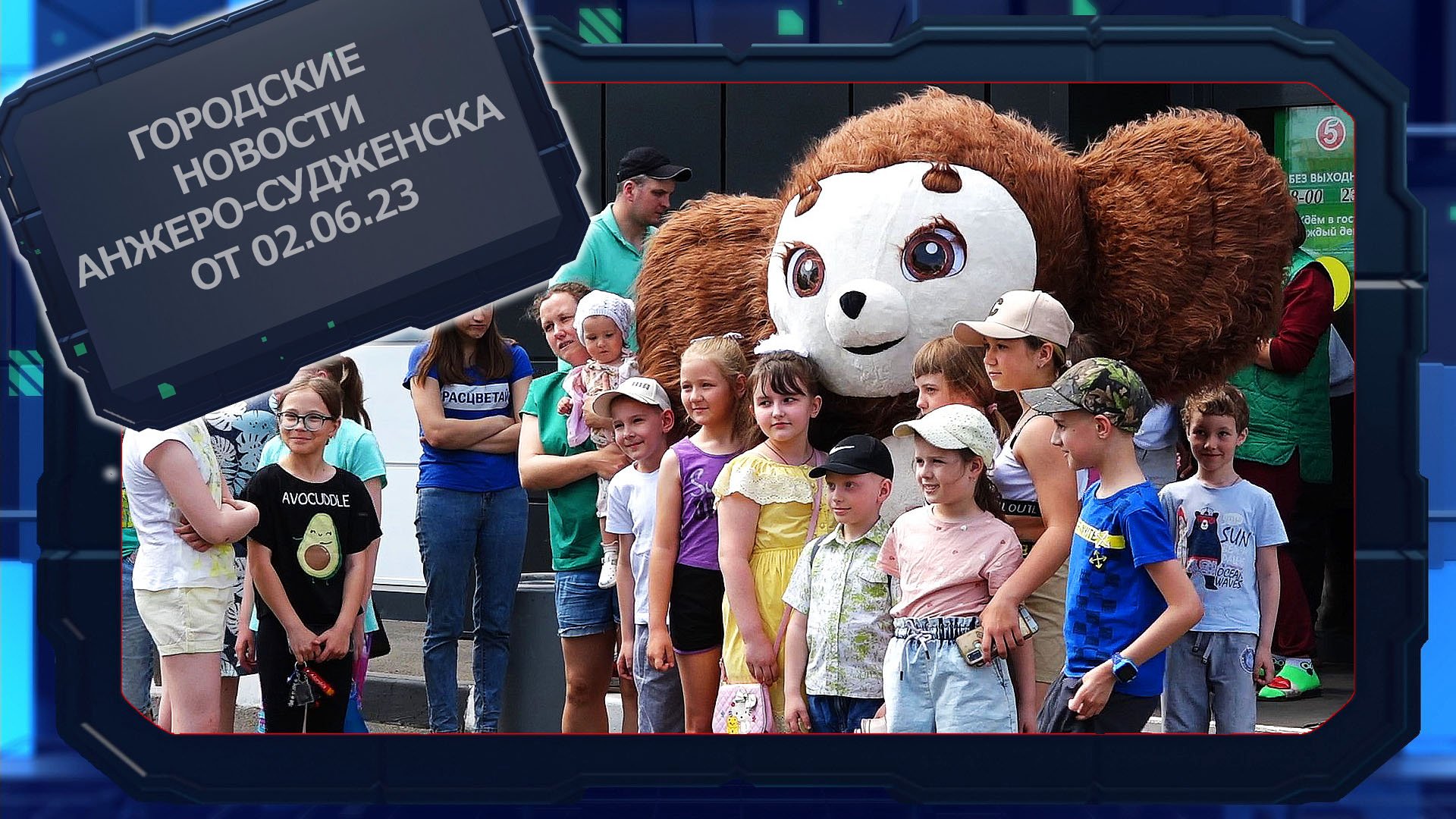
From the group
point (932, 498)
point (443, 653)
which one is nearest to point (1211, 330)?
point (932, 498)

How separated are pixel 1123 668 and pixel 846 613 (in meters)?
0.57

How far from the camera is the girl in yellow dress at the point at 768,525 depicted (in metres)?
3.15

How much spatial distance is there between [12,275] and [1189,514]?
2.61 meters

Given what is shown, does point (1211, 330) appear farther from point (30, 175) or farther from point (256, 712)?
point (30, 175)

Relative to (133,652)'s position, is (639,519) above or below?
above

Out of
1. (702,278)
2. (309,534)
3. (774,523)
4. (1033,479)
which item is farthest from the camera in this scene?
(702,278)

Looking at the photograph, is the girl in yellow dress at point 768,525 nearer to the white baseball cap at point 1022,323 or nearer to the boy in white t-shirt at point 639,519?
the boy in white t-shirt at point 639,519

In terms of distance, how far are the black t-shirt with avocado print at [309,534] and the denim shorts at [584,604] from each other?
0.48 metres

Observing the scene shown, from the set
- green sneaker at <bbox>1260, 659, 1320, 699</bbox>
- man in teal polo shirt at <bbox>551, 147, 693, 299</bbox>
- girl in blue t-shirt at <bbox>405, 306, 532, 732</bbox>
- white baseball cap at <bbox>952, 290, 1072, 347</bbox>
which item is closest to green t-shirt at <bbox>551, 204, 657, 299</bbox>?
man in teal polo shirt at <bbox>551, 147, 693, 299</bbox>

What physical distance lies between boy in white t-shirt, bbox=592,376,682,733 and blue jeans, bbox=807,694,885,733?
347 mm

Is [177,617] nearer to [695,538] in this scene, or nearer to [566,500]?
[566,500]

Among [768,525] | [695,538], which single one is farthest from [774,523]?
[695,538]

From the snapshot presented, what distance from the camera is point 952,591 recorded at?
9.83 feet

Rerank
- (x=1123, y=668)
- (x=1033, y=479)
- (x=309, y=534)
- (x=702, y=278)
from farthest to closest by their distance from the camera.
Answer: (x=702, y=278) < (x=309, y=534) < (x=1033, y=479) < (x=1123, y=668)
